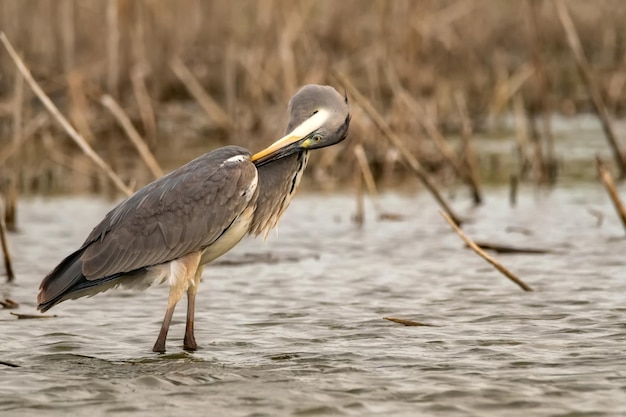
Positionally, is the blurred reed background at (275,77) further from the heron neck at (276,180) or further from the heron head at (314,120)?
the heron head at (314,120)

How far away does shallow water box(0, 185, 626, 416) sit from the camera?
4.72m

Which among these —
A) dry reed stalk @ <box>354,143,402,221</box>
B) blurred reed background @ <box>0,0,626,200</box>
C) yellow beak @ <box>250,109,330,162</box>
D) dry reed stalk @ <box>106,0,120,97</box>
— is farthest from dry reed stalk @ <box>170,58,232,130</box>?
yellow beak @ <box>250,109,330,162</box>

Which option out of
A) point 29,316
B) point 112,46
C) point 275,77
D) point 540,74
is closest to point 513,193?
point 540,74

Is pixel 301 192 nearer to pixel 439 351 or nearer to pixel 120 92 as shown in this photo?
pixel 120 92

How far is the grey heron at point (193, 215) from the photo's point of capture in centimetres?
566

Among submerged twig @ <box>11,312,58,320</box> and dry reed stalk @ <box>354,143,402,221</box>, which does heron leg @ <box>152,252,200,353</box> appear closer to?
submerged twig @ <box>11,312,58,320</box>

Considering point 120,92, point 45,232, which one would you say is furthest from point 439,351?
point 120,92

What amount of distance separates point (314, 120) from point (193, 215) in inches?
29.5

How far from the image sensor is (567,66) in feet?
67.8

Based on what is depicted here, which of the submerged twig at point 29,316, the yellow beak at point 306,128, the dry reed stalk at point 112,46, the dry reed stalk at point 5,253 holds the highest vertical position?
the dry reed stalk at point 112,46

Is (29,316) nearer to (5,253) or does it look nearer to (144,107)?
(5,253)

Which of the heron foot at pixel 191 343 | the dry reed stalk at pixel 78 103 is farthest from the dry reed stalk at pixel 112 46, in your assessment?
the heron foot at pixel 191 343

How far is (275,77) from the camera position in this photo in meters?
13.8

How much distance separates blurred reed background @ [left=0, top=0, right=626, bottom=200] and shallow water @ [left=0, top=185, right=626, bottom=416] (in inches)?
43.0
